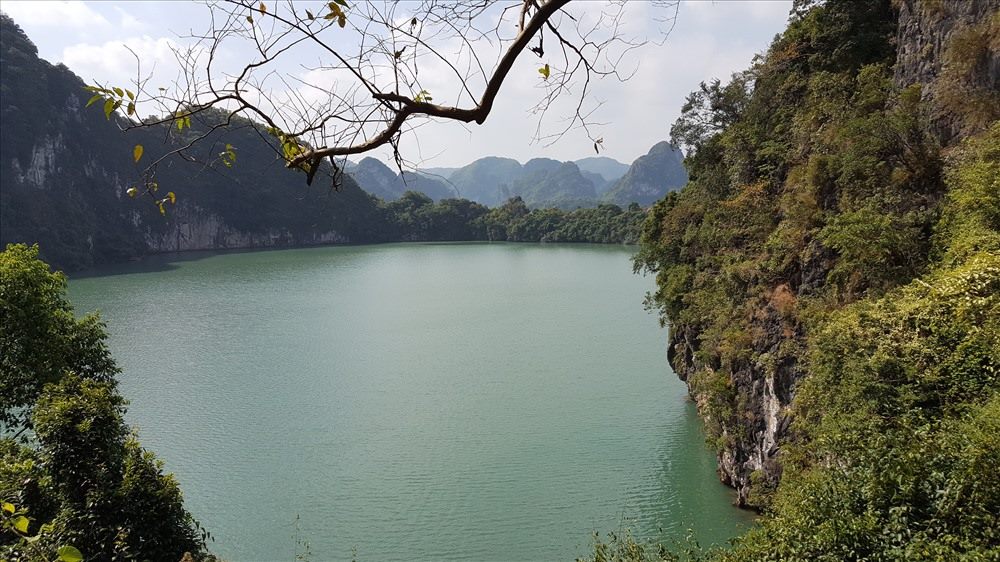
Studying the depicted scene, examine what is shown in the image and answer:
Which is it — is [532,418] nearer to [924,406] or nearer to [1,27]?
[924,406]

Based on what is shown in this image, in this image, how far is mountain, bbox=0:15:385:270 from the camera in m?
53.2

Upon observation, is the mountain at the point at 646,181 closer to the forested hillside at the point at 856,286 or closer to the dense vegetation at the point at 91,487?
the forested hillside at the point at 856,286

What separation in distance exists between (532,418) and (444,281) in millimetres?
27369

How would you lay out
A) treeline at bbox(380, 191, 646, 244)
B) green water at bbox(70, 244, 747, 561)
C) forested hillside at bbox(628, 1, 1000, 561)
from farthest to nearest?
treeline at bbox(380, 191, 646, 244), green water at bbox(70, 244, 747, 561), forested hillside at bbox(628, 1, 1000, 561)

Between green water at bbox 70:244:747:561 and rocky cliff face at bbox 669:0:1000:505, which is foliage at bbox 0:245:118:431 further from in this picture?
rocky cliff face at bbox 669:0:1000:505

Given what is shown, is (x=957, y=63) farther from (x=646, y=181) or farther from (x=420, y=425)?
(x=646, y=181)

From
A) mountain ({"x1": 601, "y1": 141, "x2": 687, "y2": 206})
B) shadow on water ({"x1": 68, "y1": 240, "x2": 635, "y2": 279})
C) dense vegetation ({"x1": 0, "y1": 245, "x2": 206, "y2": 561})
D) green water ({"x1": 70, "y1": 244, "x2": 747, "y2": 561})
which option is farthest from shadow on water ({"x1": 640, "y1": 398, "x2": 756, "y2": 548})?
mountain ({"x1": 601, "y1": 141, "x2": 687, "y2": 206})

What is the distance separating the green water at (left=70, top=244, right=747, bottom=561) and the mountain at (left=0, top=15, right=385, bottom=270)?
65.4 ft

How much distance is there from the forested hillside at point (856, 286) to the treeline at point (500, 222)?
51.1m

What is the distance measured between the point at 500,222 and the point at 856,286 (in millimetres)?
74330

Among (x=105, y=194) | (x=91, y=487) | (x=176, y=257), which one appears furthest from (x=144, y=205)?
(x=91, y=487)

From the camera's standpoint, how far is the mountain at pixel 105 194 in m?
53.2

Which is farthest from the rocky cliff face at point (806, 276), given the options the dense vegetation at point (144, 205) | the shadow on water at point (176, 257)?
the shadow on water at point (176, 257)

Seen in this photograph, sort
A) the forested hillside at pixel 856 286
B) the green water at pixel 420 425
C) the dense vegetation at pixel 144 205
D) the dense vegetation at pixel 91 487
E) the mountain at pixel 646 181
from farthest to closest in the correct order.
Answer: the mountain at pixel 646 181
the dense vegetation at pixel 144 205
the green water at pixel 420 425
the dense vegetation at pixel 91 487
the forested hillside at pixel 856 286
